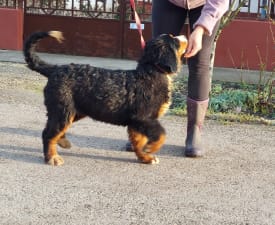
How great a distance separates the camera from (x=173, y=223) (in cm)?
382

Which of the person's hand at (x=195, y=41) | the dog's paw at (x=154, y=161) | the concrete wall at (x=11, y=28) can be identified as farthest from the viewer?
the concrete wall at (x=11, y=28)

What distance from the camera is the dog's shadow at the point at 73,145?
5160 millimetres

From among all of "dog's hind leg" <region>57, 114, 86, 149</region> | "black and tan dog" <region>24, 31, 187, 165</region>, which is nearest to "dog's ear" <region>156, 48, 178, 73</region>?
"black and tan dog" <region>24, 31, 187, 165</region>

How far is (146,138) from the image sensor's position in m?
4.91

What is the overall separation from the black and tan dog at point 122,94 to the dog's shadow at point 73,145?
298 mm

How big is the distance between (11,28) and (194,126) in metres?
7.07

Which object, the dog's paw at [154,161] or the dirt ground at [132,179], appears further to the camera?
the dog's paw at [154,161]

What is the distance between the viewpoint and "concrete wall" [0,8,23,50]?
37.8ft

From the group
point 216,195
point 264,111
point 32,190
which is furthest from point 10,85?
point 216,195

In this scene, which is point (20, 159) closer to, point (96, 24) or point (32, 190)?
point (32, 190)

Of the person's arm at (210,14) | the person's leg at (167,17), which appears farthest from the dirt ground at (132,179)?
the person's arm at (210,14)

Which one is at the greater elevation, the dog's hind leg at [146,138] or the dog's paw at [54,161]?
the dog's hind leg at [146,138]

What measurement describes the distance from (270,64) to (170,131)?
4781 mm

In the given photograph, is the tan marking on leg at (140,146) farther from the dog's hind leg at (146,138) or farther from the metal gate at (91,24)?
the metal gate at (91,24)
